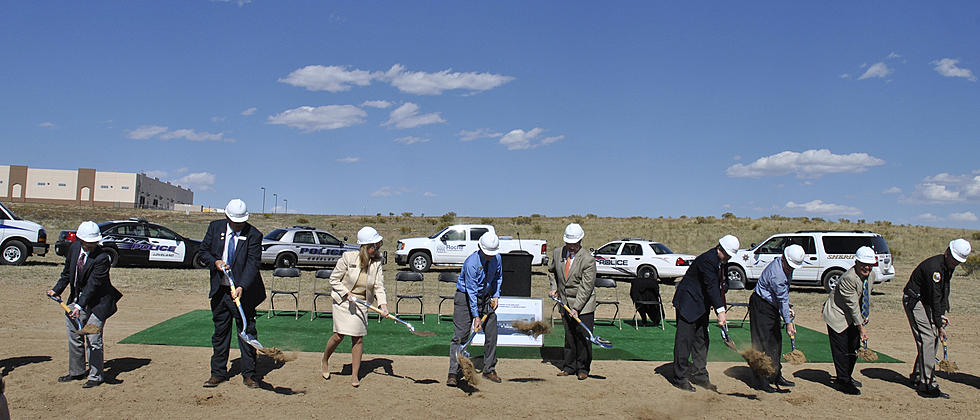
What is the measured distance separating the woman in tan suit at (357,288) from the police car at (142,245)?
14029 millimetres

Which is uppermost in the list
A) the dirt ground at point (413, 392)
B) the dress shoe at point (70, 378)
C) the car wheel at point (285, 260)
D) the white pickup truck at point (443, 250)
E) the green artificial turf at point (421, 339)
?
the white pickup truck at point (443, 250)

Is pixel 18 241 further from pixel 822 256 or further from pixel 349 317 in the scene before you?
pixel 822 256

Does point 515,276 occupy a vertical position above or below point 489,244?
below

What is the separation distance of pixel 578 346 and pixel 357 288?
271 centimetres

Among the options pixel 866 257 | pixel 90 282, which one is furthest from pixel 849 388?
pixel 90 282

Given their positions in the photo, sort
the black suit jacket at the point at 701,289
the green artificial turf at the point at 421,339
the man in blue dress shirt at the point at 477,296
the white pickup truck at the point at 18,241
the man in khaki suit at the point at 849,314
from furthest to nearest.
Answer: the white pickup truck at the point at 18,241 < the green artificial turf at the point at 421,339 < the man in khaki suit at the point at 849,314 < the black suit jacket at the point at 701,289 < the man in blue dress shirt at the point at 477,296

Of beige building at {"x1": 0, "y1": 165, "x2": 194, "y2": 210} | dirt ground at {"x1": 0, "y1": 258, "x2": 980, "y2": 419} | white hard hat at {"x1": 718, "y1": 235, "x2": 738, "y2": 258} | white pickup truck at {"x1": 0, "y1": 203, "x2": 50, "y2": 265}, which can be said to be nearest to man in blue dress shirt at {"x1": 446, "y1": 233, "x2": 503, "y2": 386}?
dirt ground at {"x1": 0, "y1": 258, "x2": 980, "y2": 419}

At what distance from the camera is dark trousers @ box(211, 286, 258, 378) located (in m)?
6.40

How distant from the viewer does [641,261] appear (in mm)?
20219

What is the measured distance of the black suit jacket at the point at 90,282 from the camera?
20.6 feet

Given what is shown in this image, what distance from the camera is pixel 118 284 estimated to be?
15.5 meters

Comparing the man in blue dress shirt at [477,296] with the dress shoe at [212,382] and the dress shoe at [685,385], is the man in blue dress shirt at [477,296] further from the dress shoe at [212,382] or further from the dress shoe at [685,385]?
the dress shoe at [212,382]

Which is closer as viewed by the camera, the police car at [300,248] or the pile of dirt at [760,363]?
the pile of dirt at [760,363]

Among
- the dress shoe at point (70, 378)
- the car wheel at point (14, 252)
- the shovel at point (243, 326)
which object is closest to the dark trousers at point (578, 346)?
→ the shovel at point (243, 326)
